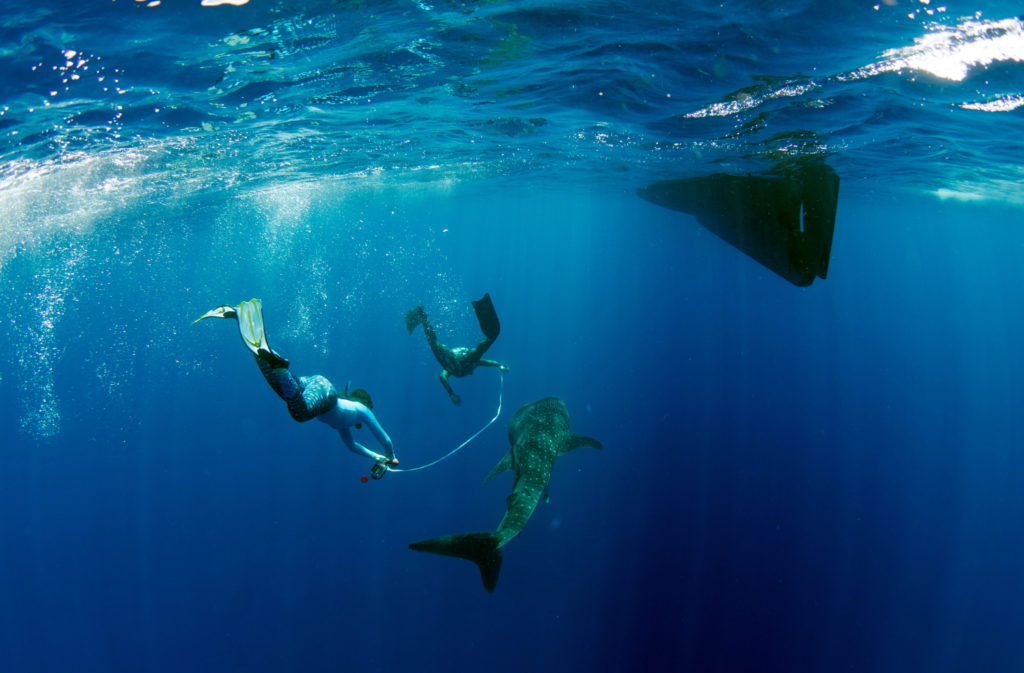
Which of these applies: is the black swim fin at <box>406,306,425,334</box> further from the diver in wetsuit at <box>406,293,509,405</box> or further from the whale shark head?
the whale shark head

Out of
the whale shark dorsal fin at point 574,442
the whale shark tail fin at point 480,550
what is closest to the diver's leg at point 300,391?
the whale shark tail fin at point 480,550

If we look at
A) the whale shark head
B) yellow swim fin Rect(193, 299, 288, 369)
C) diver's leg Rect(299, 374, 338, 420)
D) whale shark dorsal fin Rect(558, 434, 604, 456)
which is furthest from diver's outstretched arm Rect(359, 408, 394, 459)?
whale shark dorsal fin Rect(558, 434, 604, 456)

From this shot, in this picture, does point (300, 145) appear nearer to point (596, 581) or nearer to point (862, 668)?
point (596, 581)

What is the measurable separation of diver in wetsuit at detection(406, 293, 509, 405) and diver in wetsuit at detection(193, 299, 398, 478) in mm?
3048

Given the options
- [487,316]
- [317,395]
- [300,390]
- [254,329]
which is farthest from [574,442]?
[254,329]

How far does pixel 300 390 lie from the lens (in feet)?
18.3

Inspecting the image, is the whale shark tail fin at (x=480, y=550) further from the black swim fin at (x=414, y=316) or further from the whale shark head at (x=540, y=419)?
the black swim fin at (x=414, y=316)

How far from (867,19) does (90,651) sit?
2853 cm

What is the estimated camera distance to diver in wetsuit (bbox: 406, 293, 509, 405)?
1054 centimetres

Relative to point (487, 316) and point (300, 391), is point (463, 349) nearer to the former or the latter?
point (487, 316)

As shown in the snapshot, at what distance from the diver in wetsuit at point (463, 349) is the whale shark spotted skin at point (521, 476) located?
1782 mm

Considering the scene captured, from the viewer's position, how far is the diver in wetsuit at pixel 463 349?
10539 mm

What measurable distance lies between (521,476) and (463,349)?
480 cm

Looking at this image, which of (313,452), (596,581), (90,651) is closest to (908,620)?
(596,581)
